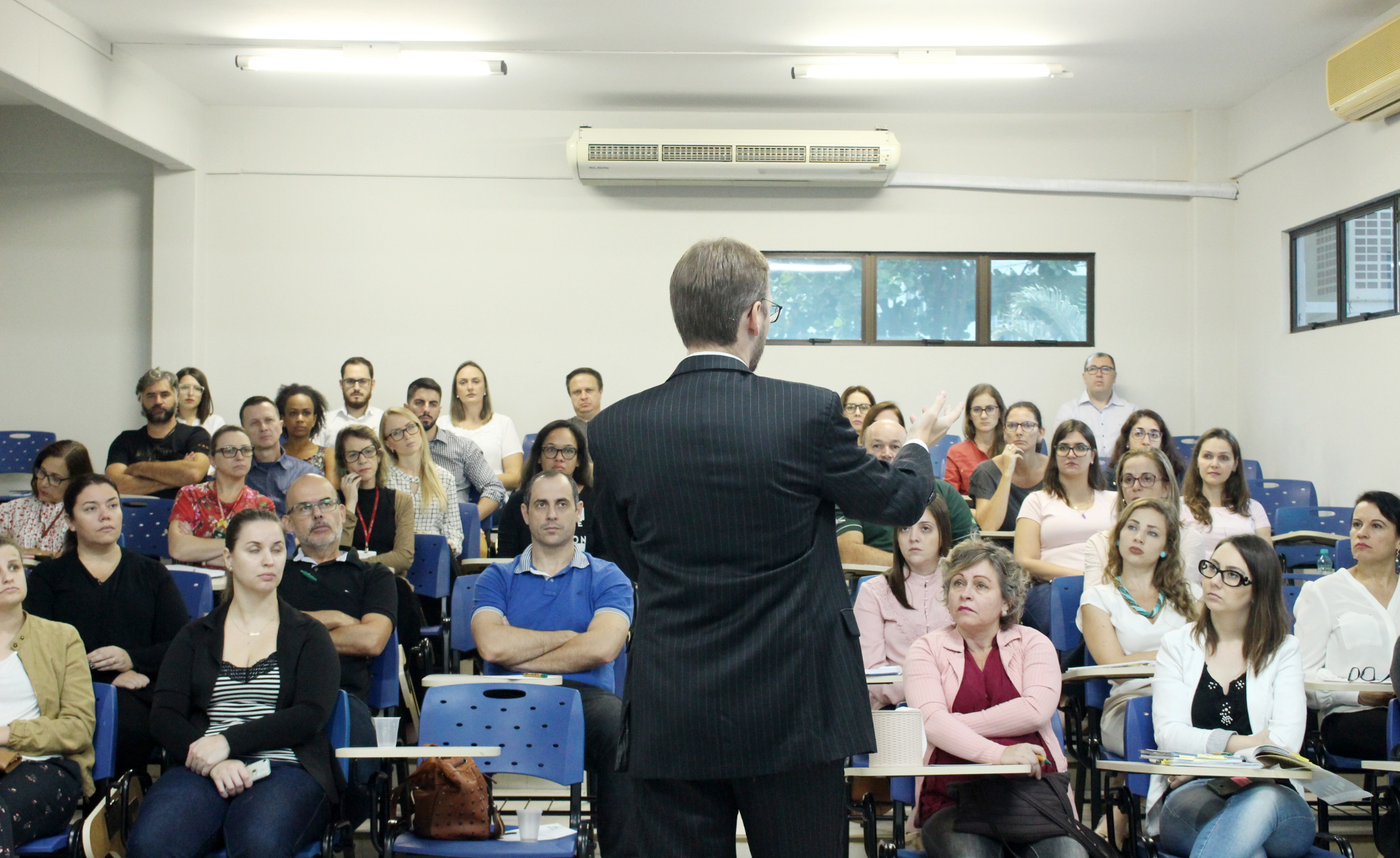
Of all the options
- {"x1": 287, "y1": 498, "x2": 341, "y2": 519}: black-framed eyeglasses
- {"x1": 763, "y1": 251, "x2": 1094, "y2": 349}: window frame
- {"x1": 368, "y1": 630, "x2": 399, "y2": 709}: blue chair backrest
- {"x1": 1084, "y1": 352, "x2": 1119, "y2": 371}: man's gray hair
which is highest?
{"x1": 763, "y1": 251, "x2": 1094, "y2": 349}: window frame

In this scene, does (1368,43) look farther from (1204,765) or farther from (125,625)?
(125,625)

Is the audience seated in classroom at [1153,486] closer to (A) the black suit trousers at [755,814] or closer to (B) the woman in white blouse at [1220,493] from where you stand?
(B) the woman in white blouse at [1220,493]

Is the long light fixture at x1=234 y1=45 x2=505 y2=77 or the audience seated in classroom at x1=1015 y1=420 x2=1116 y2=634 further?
the long light fixture at x1=234 y1=45 x2=505 y2=77

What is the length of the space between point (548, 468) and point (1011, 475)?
80.9 inches

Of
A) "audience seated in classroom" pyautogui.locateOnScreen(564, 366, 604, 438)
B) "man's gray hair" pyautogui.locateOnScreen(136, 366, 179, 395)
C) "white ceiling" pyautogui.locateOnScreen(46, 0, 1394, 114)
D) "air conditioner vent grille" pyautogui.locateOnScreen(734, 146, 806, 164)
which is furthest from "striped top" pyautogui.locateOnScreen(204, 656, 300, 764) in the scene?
"air conditioner vent grille" pyautogui.locateOnScreen(734, 146, 806, 164)

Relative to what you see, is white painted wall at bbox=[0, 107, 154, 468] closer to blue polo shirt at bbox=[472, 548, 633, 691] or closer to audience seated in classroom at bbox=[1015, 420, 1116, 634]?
blue polo shirt at bbox=[472, 548, 633, 691]

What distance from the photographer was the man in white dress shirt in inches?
269

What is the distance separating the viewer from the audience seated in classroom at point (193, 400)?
568 centimetres

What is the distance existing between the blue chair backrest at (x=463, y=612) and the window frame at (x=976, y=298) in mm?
4100

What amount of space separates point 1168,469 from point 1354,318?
284 centimetres

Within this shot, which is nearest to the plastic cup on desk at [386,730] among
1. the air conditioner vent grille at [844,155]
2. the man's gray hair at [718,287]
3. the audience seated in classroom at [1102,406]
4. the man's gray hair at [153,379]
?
the man's gray hair at [718,287]

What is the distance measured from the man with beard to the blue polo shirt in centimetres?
243

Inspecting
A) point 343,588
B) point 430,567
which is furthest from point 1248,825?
point 430,567

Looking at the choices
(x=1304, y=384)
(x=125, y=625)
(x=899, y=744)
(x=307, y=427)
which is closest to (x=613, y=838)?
(x=899, y=744)
